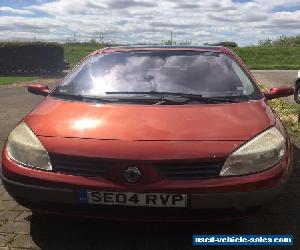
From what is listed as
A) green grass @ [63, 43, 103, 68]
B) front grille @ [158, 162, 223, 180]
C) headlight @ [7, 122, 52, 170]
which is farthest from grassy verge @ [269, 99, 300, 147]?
green grass @ [63, 43, 103, 68]

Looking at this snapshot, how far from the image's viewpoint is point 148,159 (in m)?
3.01

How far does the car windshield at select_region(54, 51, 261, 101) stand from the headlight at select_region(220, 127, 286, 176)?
2.47 feet

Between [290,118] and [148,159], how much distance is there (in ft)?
20.6

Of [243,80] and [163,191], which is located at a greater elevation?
[243,80]

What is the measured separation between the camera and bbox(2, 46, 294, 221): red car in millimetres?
3002

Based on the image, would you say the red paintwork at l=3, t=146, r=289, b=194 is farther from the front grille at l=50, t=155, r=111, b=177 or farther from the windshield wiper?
the windshield wiper

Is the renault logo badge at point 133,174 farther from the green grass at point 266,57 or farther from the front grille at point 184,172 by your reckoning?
the green grass at point 266,57

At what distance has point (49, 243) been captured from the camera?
3.39m

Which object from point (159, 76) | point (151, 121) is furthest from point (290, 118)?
point (151, 121)

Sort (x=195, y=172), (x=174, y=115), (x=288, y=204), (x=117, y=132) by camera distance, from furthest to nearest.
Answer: (x=288, y=204) < (x=174, y=115) < (x=117, y=132) < (x=195, y=172)

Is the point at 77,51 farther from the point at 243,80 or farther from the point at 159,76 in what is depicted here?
the point at 243,80

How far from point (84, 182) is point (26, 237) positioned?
0.83 metres

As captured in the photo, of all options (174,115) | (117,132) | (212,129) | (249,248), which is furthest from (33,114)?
(249,248)

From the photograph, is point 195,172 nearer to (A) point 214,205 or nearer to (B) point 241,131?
(A) point 214,205
